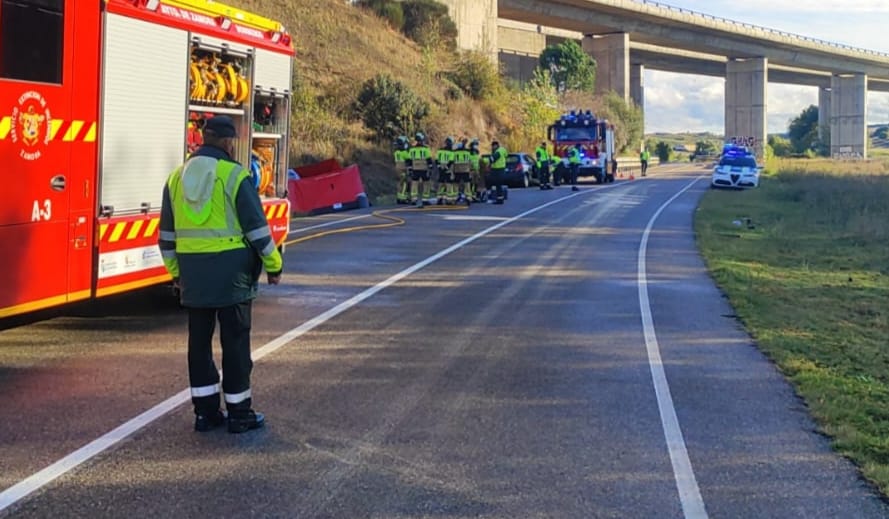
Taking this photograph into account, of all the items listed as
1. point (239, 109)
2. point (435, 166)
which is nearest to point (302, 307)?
point (239, 109)

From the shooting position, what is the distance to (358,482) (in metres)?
4.90

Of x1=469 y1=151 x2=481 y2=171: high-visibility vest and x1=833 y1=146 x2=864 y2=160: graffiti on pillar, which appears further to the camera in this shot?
x1=833 y1=146 x2=864 y2=160: graffiti on pillar

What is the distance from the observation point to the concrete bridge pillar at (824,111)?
397 ft

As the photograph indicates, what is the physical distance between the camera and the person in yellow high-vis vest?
5.50m

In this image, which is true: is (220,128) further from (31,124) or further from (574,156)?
(574,156)

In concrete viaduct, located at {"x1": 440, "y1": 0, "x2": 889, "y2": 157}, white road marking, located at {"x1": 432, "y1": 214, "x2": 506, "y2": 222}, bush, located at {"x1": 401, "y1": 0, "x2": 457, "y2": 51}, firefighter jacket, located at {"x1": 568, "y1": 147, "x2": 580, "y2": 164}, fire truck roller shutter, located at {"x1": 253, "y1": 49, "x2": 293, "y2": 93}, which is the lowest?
white road marking, located at {"x1": 432, "y1": 214, "x2": 506, "y2": 222}

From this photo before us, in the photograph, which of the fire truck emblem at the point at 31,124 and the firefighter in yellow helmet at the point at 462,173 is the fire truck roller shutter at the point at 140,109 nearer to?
the fire truck emblem at the point at 31,124

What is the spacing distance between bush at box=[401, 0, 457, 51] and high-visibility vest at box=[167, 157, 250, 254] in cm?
5161

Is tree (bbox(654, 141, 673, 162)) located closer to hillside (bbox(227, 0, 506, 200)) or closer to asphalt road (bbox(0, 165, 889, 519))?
hillside (bbox(227, 0, 506, 200))

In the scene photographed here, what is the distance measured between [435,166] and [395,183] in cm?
848

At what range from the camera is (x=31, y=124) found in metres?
7.00

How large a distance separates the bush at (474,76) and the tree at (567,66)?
22.7 meters

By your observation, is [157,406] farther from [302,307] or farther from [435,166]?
[435,166]

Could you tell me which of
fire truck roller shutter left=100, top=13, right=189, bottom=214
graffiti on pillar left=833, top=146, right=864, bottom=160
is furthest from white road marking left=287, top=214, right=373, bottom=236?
graffiti on pillar left=833, top=146, right=864, bottom=160
